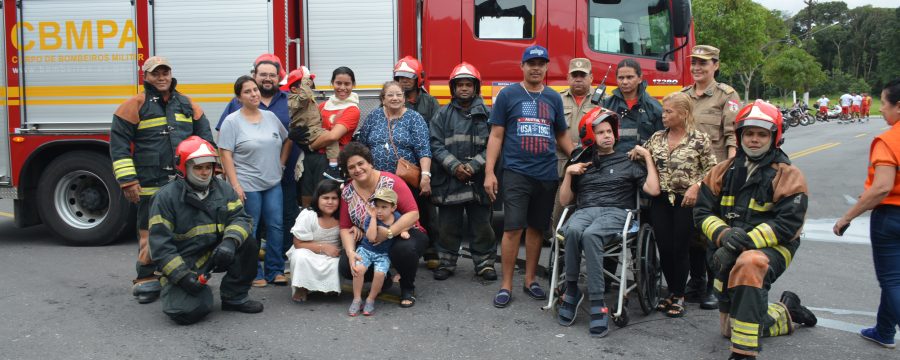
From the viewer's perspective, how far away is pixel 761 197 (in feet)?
14.6

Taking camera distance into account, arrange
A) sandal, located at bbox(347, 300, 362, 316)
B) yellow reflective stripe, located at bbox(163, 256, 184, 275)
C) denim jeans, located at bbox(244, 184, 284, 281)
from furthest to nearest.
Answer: denim jeans, located at bbox(244, 184, 284, 281), sandal, located at bbox(347, 300, 362, 316), yellow reflective stripe, located at bbox(163, 256, 184, 275)

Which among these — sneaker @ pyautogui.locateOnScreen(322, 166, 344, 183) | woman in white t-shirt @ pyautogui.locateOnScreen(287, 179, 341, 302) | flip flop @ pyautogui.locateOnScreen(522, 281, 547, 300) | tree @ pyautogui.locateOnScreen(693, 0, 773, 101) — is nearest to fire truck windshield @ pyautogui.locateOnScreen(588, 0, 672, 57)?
flip flop @ pyautogui.locateOnScreen(522, 281, 547, 300)

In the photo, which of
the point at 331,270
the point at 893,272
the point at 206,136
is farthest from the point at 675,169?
the point at 206,136

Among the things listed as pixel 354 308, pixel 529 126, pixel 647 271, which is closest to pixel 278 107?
pixel 354 308

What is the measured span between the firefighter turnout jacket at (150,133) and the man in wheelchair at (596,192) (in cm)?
313

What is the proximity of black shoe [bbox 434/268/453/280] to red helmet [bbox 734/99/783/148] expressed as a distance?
9.20 feet

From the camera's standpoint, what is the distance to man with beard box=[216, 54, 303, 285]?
6.15 metres

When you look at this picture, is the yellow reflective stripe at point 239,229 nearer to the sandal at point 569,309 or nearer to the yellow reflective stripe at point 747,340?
the sandal at point 569,309

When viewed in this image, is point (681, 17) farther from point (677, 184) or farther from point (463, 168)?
point (463, 168)

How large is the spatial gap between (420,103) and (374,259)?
1.68m

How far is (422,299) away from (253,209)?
1544 mm

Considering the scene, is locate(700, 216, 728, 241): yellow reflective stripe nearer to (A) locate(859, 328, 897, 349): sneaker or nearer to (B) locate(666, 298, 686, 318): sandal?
(B) locate(666, 298, 686, 318): sandal

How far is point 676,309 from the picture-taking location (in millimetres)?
5270

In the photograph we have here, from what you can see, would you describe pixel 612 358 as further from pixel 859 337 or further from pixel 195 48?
pixel 195 48
